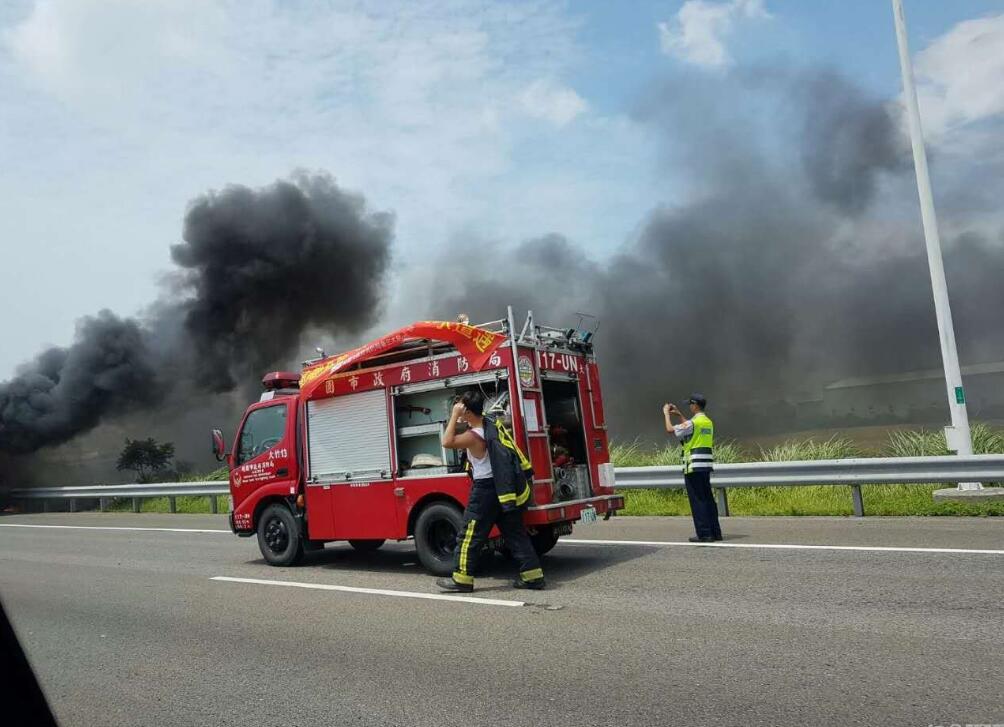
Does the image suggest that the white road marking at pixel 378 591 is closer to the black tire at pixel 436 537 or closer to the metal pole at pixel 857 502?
the black tire at pixel 436 537

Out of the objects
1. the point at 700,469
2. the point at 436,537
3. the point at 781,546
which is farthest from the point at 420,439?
the point at 781,546

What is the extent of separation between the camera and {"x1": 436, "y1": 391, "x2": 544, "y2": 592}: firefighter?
664cm

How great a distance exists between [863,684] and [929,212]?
30.5 feet

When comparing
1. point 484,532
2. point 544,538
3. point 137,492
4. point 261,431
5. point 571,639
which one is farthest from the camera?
point 137,492

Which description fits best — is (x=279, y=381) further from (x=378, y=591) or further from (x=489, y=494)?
(x=489, y=494)

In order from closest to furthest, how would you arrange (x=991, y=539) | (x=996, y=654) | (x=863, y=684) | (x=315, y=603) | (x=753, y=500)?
1. (x=863, y=684)
2. (x=996, y=654)
3. (x=315, y=603)
4. (x=991, y=539)
5. (x=753, y=500)

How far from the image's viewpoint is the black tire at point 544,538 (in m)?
7.93

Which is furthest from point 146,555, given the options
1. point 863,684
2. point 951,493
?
point 951,493

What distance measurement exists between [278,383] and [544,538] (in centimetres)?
354

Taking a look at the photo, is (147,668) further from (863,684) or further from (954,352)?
(954,352)

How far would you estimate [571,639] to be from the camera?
5000 millimetres

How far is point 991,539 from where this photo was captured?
24.7 feet

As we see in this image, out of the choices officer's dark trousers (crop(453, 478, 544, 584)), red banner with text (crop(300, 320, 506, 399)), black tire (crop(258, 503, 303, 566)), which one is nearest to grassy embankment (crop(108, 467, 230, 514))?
black tire (crop(258, 503, 303, 566))

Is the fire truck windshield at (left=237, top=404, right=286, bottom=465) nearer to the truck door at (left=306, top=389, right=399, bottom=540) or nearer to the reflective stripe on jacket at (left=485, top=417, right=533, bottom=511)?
the truck door at (left=306, top=389, right=399, bottom=540)
